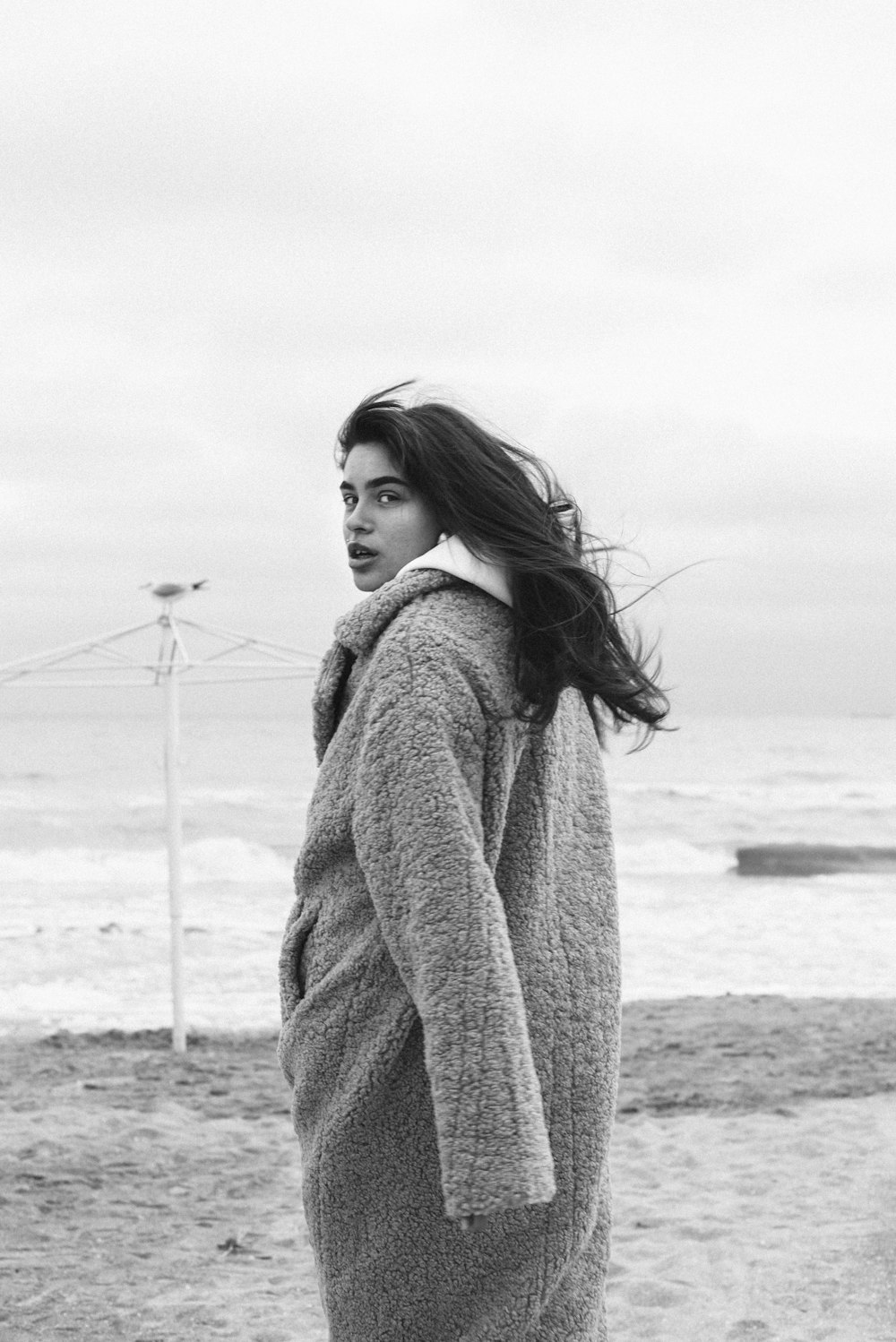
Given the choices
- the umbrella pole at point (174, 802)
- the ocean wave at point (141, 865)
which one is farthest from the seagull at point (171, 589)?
the ocean wave at point (141, 865)

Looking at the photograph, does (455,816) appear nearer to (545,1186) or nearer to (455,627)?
(455,627)

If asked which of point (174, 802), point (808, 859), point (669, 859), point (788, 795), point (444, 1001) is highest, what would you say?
point (444, 1001)

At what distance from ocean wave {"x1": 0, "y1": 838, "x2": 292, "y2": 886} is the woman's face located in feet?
A: 56.1

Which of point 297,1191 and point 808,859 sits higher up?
point 297,1191

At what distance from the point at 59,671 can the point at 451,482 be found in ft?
17.6

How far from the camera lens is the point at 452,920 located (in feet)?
4.69

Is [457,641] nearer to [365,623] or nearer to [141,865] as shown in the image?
[365,623]

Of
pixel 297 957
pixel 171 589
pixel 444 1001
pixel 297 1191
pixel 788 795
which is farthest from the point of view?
pixel 788 795

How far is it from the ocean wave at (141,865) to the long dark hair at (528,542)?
17.1m

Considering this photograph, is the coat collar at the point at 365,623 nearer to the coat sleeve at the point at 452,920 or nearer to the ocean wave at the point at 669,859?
the coat sleeve at the point at 452,920

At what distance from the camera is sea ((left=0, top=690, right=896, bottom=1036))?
9992mm

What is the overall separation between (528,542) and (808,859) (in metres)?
21.1

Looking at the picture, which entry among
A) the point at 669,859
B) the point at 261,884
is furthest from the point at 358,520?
the point at 669,859

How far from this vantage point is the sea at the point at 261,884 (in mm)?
9992
